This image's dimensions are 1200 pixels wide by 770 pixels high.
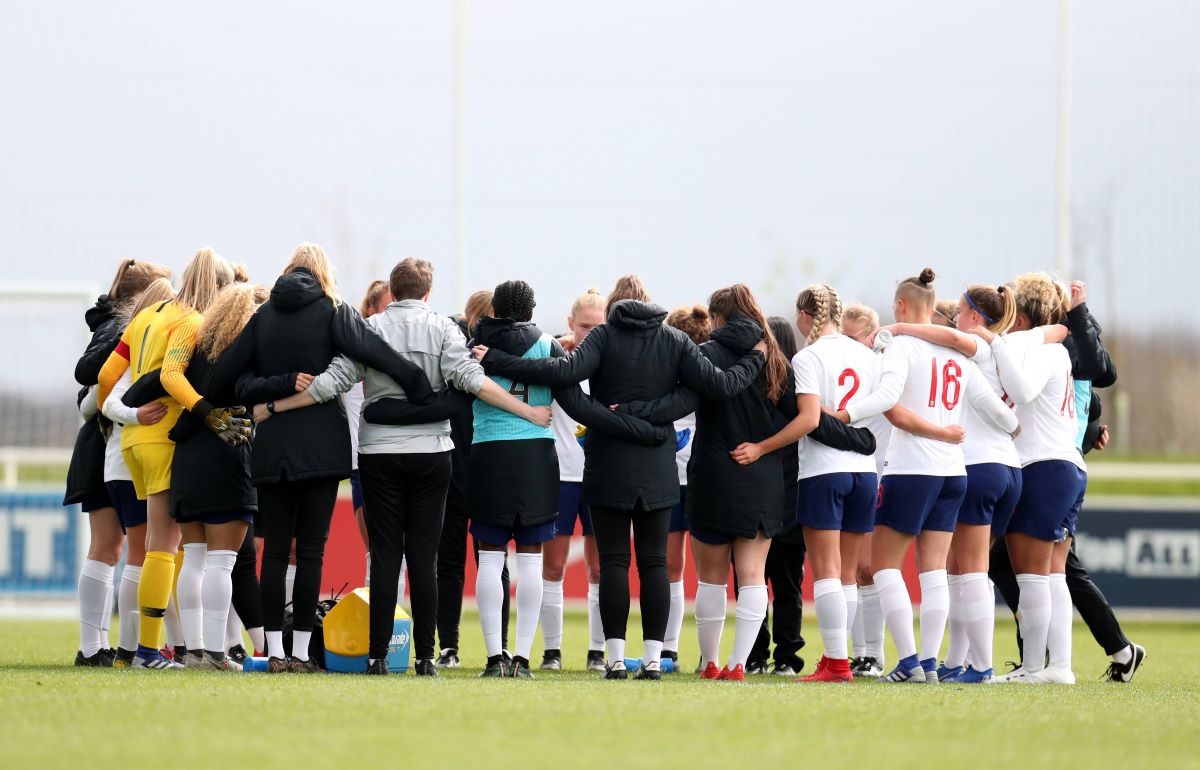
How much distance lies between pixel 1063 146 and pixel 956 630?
11067 millimetres

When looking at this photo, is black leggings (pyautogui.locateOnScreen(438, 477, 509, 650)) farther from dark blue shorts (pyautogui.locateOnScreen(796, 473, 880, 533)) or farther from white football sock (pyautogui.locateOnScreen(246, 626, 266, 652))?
dark blue shorts (pyautogui.locateOnScreen(796, 473, 880, 533))

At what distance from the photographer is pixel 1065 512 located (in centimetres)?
818

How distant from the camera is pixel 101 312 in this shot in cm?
847

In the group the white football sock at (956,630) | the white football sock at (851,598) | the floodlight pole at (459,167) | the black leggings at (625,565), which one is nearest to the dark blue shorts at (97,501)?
the black leggings at (625,565)

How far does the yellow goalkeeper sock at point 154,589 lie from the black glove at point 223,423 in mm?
716

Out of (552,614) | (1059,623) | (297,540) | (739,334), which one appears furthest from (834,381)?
(297,540)

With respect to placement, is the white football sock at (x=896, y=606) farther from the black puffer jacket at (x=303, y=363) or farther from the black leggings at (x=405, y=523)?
the black puffer jacket at (x=303, y=363)

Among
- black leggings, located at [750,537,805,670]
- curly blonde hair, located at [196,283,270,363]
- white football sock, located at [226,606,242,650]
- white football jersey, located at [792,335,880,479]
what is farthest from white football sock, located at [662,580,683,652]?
curly blonde hair, located at [196,283,270,363]

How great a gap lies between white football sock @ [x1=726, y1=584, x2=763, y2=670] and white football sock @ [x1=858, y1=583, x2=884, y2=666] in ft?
2.95

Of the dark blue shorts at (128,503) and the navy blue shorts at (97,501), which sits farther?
the navy blue shorts at (97,501)

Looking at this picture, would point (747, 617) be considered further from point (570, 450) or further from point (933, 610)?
point (570, 450)

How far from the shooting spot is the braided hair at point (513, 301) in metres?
7.61

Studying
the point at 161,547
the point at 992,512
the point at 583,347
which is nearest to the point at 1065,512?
the point at 992,512

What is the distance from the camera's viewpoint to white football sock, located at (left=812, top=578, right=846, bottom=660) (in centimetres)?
762
